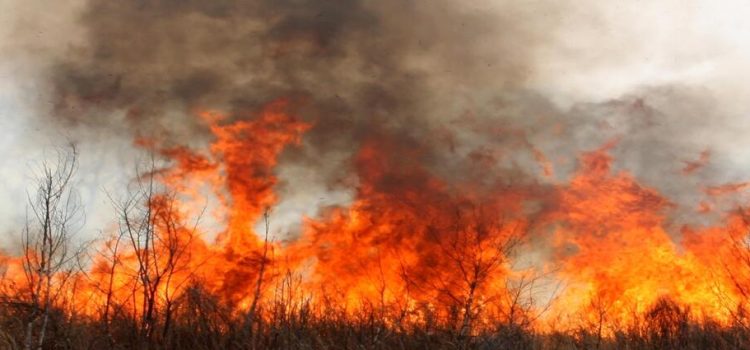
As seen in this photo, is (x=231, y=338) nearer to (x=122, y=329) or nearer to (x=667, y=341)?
(x=122, y=329)

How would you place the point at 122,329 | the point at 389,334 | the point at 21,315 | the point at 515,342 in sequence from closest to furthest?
the point at 21,315, the point at 122,329, the point at 389,334, the point at 515,342

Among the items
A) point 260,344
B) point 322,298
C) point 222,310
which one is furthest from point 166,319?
point 322,298

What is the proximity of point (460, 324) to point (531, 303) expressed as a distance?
4.18m

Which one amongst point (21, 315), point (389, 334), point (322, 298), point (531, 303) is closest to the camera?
point (21, 315)

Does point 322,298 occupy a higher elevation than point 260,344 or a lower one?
higher

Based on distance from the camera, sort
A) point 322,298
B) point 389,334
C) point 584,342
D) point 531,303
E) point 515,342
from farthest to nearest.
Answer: point 584,342, point 531,303, point 515,342, point 322,298, point 389,334

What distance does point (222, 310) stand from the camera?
19.7 meters

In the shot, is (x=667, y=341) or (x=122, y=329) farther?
(x=667, y=341)

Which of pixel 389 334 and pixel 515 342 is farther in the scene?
pixel 515 342

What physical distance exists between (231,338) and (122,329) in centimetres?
415

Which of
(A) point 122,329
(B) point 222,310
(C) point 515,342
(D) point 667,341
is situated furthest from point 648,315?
(A) point 122,329

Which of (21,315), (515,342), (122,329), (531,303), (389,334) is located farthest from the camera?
(531,303)

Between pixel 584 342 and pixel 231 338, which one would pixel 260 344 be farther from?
pixel 584 342

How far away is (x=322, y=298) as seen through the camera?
82.1 feet
